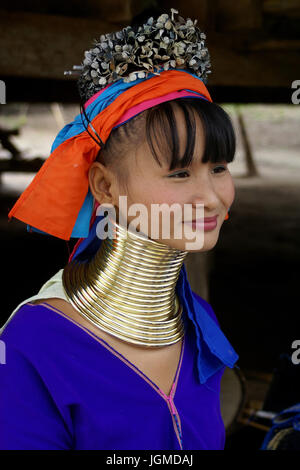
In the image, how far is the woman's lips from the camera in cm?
129

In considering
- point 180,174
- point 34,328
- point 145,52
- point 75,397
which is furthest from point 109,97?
point 75,397

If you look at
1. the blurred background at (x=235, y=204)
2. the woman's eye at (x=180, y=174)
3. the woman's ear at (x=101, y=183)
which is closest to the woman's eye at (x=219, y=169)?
the woman's eye at (x=180, y=174)

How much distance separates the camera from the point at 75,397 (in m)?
1.25

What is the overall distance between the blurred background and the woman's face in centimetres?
45

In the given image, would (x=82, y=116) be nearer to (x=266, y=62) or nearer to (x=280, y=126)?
(x=266, y=62)

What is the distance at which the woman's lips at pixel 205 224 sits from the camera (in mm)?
1289

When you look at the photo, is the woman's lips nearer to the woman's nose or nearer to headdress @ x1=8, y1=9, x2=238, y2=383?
the woman's nose

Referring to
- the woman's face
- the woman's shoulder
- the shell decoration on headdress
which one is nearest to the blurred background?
the shell decoration on headdress

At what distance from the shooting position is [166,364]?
145 cm

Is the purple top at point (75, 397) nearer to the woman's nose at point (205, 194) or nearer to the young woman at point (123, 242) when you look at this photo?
the young woman at point (123, 242)

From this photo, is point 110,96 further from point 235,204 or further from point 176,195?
point 235,204

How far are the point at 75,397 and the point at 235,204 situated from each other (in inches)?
337

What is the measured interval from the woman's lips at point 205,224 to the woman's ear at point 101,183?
9.4 inches

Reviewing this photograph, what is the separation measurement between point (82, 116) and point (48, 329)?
0.56 meters
